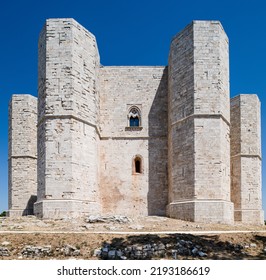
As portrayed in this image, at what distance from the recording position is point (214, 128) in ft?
54.8

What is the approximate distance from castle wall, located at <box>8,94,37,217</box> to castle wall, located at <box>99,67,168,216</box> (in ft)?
21.5

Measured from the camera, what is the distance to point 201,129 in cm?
1677

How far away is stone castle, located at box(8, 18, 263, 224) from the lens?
53.5ft

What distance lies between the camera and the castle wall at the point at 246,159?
73.6 ft

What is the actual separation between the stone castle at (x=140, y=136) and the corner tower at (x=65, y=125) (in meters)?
0.05

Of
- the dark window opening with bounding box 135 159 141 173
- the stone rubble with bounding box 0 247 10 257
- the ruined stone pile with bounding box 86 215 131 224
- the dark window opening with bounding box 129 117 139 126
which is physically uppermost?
the dark window opening with bounding box 129 117 139 126

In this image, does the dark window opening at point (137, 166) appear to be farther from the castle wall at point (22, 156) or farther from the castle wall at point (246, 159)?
the castle wall at point (22, 156)

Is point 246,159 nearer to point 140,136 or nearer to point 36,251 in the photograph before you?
point 140,136

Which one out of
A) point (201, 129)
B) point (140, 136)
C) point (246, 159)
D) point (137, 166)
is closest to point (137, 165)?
point (137, 166)

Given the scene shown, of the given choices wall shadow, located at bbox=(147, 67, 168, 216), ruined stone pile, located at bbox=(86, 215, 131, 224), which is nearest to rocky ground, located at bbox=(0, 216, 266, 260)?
ruined stone pile, located at bbox=(86, 215, 131, 224)

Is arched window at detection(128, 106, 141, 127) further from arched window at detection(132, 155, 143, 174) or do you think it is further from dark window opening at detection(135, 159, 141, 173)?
dark window opening at detection(135, 159, 141, 173)

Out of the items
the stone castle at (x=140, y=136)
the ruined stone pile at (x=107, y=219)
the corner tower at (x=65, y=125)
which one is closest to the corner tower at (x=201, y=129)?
the stone castle at (x=140, y=136)
